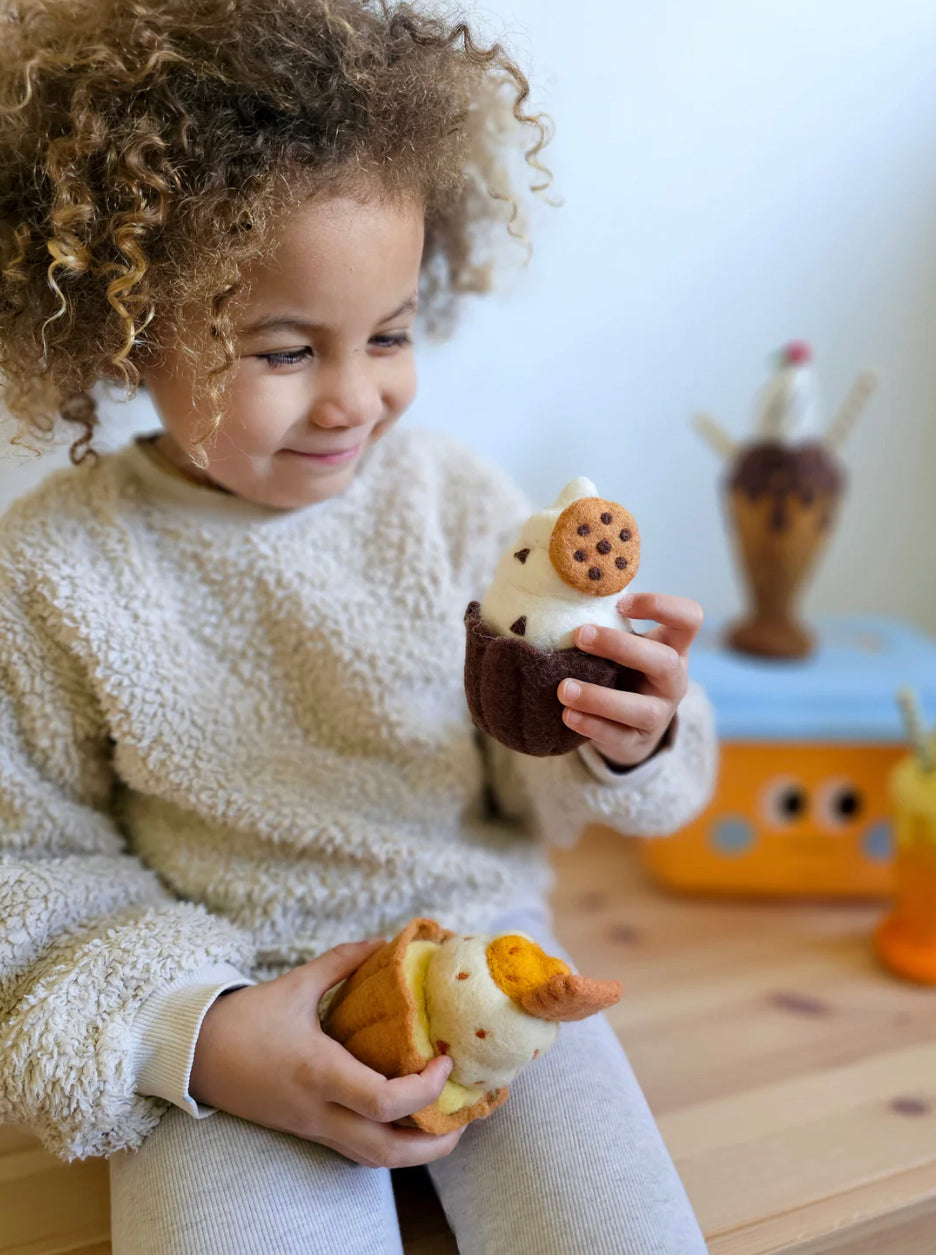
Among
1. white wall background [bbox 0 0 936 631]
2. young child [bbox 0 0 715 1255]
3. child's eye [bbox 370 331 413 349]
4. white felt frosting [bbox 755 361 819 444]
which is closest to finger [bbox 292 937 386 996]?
young child [bbox 0 0 715 1255]

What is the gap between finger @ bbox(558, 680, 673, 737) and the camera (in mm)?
586

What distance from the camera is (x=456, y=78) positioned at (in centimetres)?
65

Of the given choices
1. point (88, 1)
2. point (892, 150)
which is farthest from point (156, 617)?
point (892, 150)

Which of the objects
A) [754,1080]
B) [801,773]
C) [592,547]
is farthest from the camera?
[801,773]

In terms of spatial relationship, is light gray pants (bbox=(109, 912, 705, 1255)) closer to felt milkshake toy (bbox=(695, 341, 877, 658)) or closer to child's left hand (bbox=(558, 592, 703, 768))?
child's left hand (bbox=(558, 592, 703, 768))

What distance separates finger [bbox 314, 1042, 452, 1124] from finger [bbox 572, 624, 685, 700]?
0.25 meters

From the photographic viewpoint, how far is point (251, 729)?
748mm

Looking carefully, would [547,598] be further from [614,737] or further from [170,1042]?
[170,1042]

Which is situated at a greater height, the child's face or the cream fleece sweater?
the child's face

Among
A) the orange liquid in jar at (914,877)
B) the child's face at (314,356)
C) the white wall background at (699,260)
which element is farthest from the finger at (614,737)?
the white wall background at (699,260)

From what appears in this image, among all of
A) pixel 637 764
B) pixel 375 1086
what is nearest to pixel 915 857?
pixel 637 764

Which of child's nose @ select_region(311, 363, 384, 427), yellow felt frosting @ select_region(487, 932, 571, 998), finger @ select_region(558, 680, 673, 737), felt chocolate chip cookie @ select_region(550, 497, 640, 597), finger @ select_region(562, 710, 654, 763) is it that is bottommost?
yellow felt frosting @ select_region(487, 932, 571, 998)

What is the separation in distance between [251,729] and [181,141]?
1.23 feet

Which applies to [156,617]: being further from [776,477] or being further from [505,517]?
[776,477]
